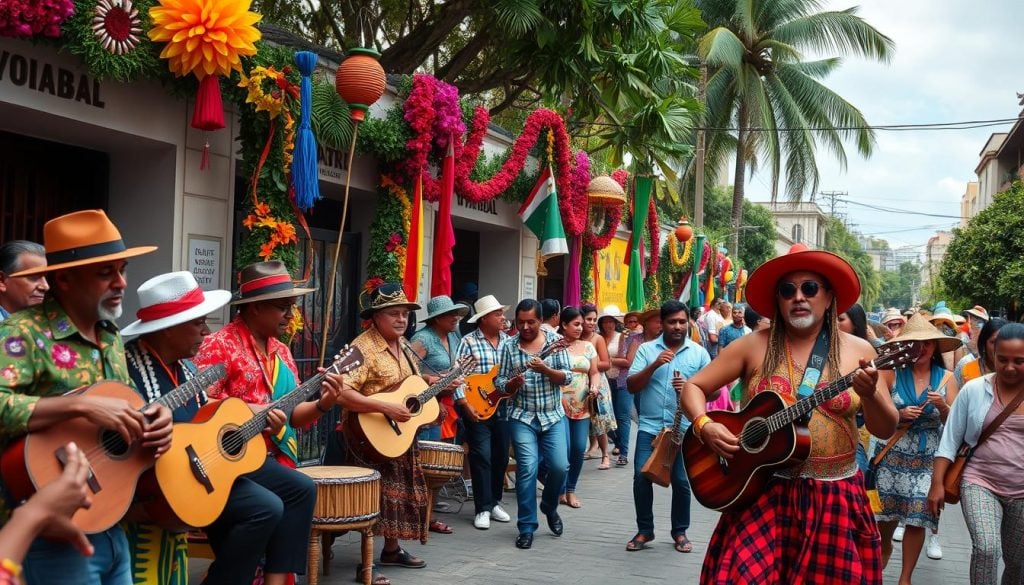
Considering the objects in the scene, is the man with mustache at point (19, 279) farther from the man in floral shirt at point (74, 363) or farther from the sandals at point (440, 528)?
the sandals at point (440, 528)

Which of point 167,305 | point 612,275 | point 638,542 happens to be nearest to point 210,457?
point 167,305

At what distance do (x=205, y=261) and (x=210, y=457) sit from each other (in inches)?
161

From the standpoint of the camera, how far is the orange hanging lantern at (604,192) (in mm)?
13891

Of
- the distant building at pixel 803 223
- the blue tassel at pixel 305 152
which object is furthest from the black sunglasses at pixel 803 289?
the distant building at pixel 803 223

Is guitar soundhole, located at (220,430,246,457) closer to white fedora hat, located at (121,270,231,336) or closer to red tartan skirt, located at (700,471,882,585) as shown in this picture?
white fedora hat, located at (121,270,231,336)

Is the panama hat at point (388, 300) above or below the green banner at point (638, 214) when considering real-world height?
below

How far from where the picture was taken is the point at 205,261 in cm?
791

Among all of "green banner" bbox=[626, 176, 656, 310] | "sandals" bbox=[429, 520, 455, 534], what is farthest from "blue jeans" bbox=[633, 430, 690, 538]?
"green banner" bbox=[626, 176, 656, 310]

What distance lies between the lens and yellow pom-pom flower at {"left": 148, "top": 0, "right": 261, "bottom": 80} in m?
6.45

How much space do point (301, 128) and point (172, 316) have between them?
3.85 meters

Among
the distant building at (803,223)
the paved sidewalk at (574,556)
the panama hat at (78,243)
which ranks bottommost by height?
the paved sidewalk at (574,556)

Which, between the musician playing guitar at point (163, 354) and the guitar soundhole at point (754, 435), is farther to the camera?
the guitar soundhole at point (754, 435)

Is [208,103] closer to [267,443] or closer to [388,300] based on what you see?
[388,300]

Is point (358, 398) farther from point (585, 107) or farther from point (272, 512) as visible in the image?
point (585, 107)
